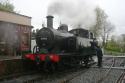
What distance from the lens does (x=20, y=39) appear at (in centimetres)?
1878

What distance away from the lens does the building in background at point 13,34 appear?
1761 centimetres

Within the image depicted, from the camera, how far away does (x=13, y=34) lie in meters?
18.3

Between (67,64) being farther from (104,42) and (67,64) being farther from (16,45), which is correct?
(104,42)

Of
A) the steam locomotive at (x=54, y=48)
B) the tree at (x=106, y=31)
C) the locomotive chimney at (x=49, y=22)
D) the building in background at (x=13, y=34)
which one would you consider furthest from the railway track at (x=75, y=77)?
the tree at (x=106, y=31)

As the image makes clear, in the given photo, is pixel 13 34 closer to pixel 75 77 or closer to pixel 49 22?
pixel 49 22

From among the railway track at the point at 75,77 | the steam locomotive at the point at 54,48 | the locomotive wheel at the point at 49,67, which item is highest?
the steam locomotive at the point at 54,48

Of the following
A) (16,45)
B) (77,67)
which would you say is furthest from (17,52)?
(77,67)

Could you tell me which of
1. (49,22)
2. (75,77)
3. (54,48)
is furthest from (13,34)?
(75,77)

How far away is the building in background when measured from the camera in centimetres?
1761

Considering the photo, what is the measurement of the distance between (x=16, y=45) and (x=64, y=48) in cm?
589

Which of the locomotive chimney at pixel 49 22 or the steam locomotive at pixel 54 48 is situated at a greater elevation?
the locomotive chimney at pixel 49 22

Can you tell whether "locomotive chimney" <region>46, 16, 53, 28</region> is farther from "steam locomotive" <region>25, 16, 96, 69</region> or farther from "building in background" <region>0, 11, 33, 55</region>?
"building in background" <region>0, 11, 33, 55</region>

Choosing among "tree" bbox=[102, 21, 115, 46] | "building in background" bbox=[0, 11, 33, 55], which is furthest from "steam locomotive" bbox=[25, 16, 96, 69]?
"tree" bbox=[102, 21, 115, 46]

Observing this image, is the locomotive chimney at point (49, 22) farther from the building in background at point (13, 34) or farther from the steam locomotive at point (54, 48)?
the building in background at point (13, 34)
